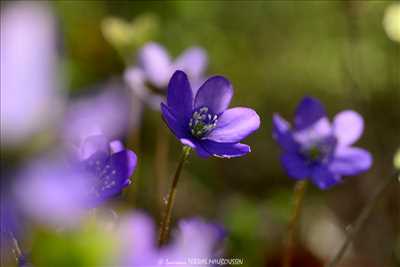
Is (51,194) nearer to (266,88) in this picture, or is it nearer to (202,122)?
(202,122)

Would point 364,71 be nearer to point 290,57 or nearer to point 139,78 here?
point 290,57

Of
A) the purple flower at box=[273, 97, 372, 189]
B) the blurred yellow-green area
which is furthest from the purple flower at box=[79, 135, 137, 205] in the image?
the blurred yellow-green area

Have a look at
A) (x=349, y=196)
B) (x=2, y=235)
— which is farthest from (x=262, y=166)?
(x=2, y=235)

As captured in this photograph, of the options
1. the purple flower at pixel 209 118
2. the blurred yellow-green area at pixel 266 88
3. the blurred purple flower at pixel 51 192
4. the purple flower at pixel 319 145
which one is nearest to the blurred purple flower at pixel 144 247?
the blurred purple flower at pixel 51 192

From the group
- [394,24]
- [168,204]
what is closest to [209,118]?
[168,204]

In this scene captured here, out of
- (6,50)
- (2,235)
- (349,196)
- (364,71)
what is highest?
(6,50)

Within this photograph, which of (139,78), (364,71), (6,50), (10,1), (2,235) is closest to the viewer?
(6,50)
